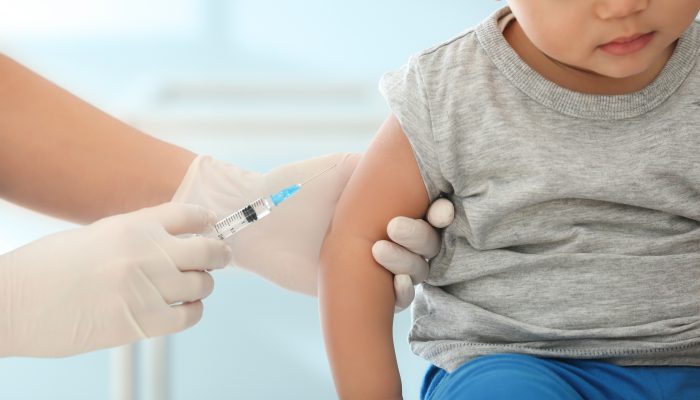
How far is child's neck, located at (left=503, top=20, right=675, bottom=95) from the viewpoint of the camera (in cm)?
128

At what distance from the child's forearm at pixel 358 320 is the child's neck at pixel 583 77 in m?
0.36

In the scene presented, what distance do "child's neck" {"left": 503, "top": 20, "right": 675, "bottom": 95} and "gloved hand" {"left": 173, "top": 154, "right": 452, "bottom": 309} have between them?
1.13ft

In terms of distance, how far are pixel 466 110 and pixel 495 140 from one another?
2.5 inches

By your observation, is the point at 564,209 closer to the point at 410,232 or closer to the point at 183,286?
the point at 410,232

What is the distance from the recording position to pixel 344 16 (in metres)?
4.31

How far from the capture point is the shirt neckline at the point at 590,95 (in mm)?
1262

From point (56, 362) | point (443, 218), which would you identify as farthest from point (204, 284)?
point (56, 362)

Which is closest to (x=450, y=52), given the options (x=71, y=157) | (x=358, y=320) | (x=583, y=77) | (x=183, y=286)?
(x=583, y=77)

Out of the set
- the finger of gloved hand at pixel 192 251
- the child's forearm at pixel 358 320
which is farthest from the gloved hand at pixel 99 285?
the child's forearm at pixel 358 320

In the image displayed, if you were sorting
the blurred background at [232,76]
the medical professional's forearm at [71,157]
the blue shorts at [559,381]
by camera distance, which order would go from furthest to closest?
the blurred background at [232,76], the medical professional's forearm at [71,157], the blue shorts at [559,381]

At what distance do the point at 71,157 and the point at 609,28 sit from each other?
0.89 m

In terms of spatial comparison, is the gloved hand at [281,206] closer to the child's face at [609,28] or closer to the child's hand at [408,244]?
the child's hand at [408,244]

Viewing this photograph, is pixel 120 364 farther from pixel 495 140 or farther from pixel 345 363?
pixel 495 140

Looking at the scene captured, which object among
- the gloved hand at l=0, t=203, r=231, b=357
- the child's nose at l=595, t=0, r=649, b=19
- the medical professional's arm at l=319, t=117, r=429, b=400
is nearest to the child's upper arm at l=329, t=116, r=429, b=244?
the medical professional's arm at l=319, t=117, r=429, b=400
